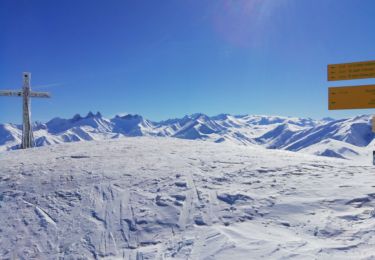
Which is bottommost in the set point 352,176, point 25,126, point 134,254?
point 134,254

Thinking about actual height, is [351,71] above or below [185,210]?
above

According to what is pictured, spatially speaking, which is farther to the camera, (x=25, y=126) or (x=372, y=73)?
(x=25, y=126)

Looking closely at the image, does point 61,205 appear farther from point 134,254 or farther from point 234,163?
point 234,163

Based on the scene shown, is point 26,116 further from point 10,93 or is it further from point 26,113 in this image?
point 10,93

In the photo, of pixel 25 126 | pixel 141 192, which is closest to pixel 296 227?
pixel 141 192

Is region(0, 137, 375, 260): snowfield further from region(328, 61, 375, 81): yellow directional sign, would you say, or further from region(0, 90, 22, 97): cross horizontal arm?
region(0, 90, 22, 97): cross horizontal arm

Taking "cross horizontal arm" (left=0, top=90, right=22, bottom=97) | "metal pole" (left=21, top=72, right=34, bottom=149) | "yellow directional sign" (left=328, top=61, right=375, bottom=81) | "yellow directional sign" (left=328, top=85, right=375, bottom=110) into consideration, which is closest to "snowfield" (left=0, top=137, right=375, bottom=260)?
"yellow directional sign" (left=328, top=85, right=375, bottom=110)

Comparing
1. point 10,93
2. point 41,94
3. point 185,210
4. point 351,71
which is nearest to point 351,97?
point 351,71
